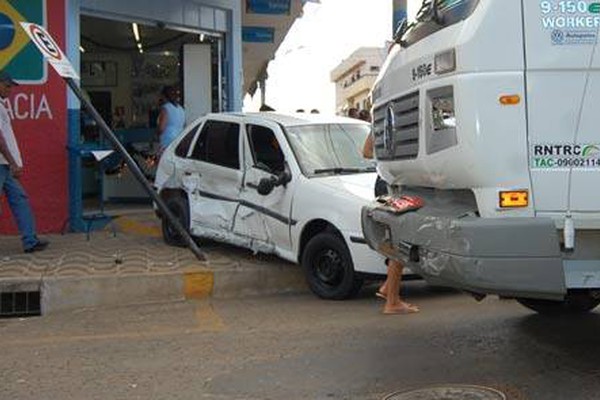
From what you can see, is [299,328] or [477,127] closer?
[477,127]

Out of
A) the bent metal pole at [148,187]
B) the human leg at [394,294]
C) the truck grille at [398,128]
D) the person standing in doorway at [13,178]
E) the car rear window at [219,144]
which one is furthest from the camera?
the car rear window at [219,144]

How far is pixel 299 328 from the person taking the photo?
6.70 meters

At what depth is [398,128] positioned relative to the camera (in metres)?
5.26

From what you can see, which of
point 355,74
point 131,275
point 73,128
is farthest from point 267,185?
point 355,74

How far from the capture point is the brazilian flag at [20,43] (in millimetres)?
10461

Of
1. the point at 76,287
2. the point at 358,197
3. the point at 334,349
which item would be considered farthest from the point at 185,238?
the point at 334,349

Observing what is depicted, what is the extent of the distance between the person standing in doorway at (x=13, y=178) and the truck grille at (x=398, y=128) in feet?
14.9

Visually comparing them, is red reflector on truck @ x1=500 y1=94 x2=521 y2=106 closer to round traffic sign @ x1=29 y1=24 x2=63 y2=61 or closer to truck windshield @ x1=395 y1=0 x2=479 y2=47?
truck windshield @ x1=395 y1=0 x2=479 y2=47

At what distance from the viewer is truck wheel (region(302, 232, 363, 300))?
7.52m

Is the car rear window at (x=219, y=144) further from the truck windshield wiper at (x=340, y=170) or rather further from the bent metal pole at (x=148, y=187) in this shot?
the truck windshield wiper at (x=340, y=170)

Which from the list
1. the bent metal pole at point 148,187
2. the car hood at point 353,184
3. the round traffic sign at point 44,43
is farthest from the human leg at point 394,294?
the round traffic sign at point 44,43

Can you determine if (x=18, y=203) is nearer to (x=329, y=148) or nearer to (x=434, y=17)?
(x=329, y=148)

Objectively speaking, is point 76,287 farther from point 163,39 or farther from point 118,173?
point 163,39

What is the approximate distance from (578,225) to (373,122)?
2124 millimetres
